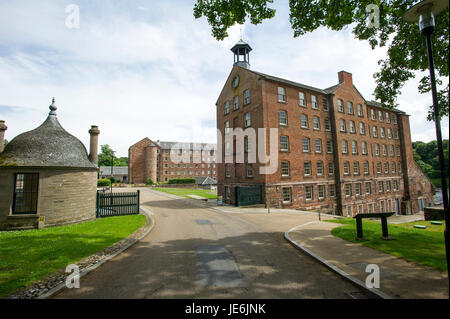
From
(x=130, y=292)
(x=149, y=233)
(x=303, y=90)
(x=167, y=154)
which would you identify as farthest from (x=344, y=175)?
(x=167, y=154)

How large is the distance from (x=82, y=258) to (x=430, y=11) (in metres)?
11.6

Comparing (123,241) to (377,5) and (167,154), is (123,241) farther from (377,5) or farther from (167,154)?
(167,154)

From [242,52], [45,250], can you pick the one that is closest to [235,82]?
[242,52]

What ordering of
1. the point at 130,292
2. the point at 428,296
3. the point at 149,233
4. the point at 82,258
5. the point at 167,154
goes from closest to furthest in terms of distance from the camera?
the point at 428,296 → the point at 130,292 → the point at 82,258 → the point at 149,233 → the point at 167,154

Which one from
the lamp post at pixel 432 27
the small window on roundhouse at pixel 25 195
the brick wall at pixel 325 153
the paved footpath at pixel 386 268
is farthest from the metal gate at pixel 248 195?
the lamp post at pixel 432 27

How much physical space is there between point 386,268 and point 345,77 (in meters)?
31.7

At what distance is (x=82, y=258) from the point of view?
7.23 m

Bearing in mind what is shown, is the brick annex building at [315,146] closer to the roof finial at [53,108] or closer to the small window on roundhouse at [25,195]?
the small window on roundhouse at [25,195]

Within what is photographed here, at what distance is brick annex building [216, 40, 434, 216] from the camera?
23.1m

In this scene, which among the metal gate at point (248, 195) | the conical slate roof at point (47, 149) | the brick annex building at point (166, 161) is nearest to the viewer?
the conical slate roof at point (47, 149)

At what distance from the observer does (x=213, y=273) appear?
5.93m

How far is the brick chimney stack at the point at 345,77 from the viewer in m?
30.2

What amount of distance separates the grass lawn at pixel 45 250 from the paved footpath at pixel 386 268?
8406 mm
